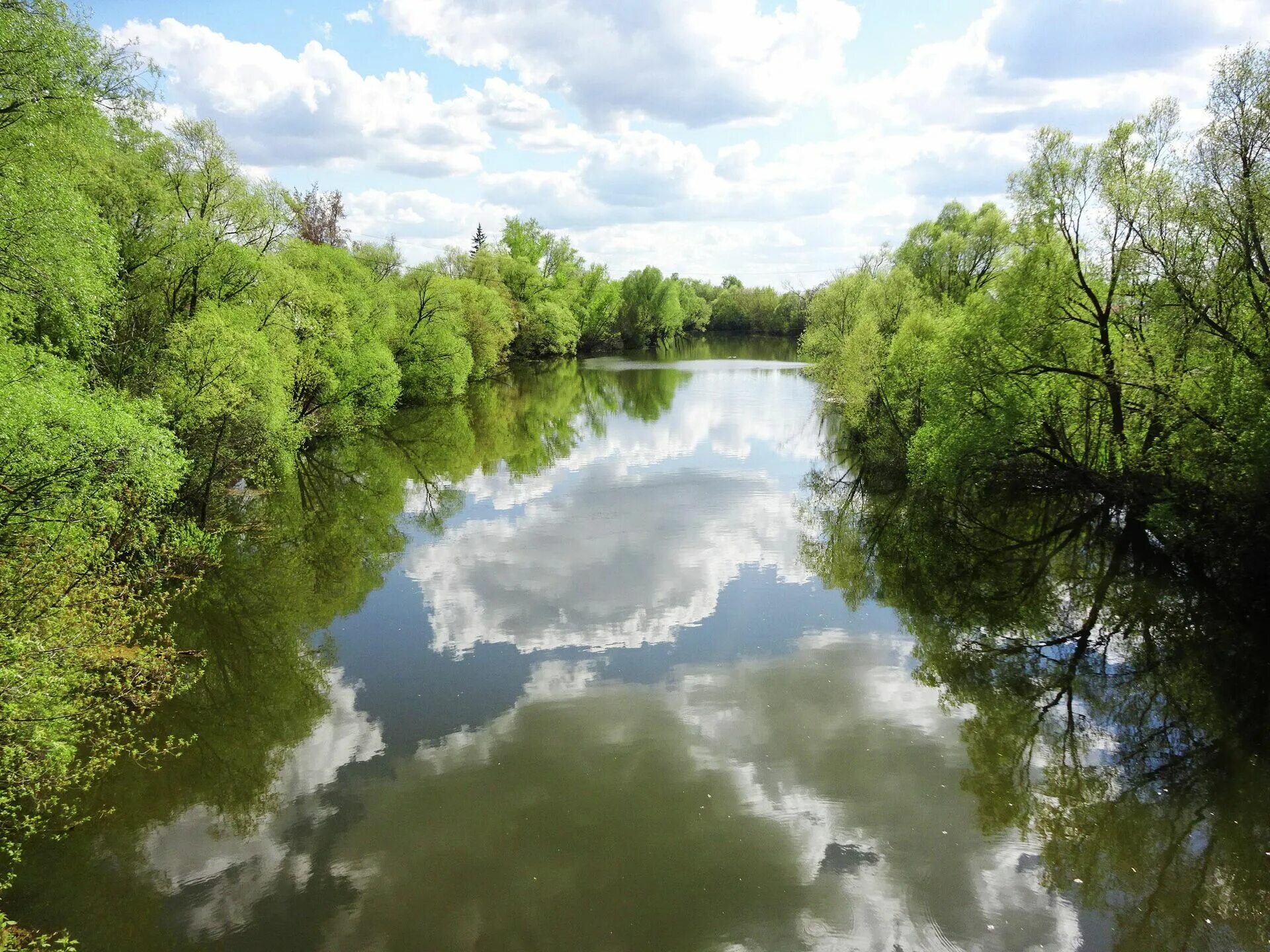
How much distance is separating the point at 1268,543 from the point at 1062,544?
20.5 ft

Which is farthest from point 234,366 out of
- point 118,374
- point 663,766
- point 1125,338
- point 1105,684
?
point 1125,338

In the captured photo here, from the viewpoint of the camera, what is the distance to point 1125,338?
20.0 metres

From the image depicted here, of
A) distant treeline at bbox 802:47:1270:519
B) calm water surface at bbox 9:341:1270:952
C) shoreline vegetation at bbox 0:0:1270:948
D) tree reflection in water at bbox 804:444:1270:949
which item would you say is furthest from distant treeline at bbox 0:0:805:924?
distant treeline at bbox 802:47:1270:519

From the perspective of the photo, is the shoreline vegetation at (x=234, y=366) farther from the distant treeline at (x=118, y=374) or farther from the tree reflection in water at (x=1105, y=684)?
the tree reflection in water at (x=1105, y=684)

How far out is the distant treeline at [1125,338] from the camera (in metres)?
15.0

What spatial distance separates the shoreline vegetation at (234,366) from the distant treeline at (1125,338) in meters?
0.07

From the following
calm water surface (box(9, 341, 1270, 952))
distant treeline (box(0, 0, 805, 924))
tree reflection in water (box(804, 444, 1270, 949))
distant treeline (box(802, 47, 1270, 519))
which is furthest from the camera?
distant treeline (box(802, 47, 1270, 519))

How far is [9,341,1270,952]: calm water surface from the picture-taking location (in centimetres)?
841

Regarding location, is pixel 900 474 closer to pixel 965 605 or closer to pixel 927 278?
pixel 965 605

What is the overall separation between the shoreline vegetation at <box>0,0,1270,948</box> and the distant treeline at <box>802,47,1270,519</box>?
7 cm

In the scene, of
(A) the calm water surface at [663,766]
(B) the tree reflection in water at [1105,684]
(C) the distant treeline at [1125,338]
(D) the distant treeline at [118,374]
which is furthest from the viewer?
(C) the distant treeline at [1125,338]

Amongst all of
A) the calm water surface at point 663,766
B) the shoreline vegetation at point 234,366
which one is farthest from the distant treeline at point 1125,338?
the calm water surface at point 663,766

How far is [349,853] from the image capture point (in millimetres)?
9250

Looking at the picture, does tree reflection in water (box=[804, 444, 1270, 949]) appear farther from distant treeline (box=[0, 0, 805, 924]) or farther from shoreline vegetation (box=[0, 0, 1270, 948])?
distant treeline (box=[0, 0, 805, 924])
